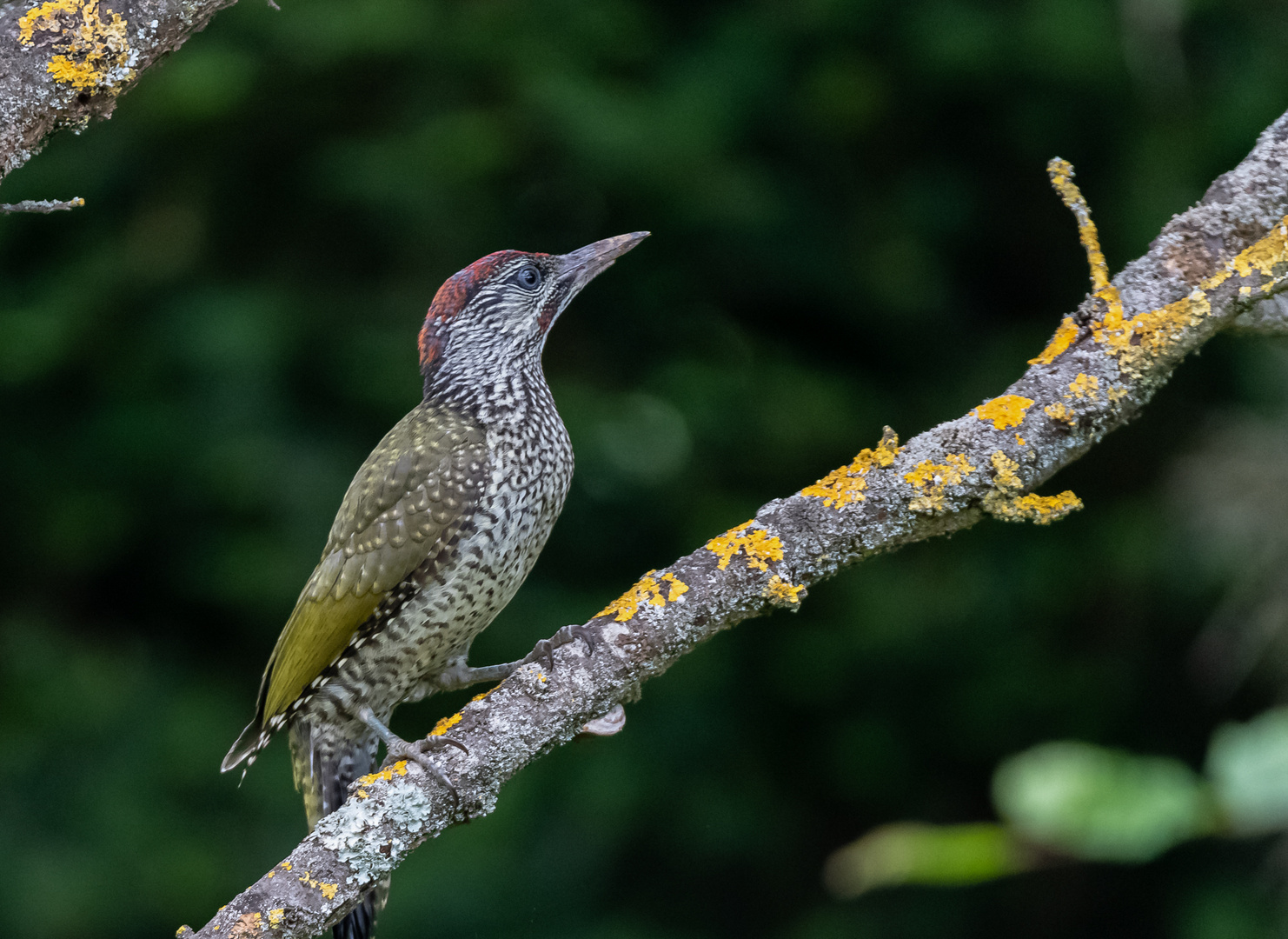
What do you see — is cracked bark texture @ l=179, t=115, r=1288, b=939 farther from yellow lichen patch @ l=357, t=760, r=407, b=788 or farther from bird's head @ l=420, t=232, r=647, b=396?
bird's head @ l=420, t=232, r=647, b=396

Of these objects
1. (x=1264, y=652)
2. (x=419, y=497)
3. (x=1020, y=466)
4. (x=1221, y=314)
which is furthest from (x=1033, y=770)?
(x=1264, y=652)

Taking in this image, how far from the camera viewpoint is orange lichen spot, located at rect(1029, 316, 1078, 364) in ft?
5.82

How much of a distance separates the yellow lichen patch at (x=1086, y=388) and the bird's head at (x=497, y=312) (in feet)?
2.53

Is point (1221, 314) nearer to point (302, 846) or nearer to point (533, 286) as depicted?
point (533, 286)

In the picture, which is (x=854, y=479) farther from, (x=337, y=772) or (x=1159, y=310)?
(x=337, y=772)

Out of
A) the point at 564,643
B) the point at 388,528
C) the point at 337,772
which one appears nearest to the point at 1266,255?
the point at 564,643

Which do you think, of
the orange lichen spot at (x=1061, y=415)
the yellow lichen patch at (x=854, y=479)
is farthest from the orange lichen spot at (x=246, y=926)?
the orange lichen spot at (x=1061, y=415)

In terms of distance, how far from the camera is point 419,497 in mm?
1992

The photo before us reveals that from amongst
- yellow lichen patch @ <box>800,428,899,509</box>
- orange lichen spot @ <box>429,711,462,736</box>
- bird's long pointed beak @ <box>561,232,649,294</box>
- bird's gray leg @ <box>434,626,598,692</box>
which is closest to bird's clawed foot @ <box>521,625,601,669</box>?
bird's gray leg @ <box>434,626,598,692</box>

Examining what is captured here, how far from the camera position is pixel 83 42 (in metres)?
1.42

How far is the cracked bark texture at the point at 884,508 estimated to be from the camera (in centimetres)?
157

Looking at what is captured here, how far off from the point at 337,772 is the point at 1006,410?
4.31 feet

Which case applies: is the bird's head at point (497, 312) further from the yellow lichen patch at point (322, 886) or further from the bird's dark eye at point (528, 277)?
the yellow lichen patch at point (322, 886)

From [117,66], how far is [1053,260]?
439 centimetres
